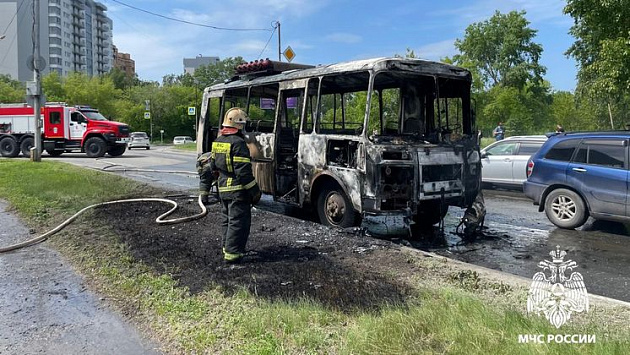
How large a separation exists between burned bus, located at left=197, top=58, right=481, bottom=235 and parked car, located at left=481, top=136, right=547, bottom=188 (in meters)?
5.52

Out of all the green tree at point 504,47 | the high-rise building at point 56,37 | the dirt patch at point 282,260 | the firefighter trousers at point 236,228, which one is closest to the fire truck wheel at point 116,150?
the dirt patch at point 282,260

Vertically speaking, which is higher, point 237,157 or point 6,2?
point 6,2

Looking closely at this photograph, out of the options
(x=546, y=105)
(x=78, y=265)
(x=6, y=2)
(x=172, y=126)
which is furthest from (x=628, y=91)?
(x=6, y=2)

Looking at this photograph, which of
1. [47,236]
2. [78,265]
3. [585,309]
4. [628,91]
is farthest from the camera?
[628,91]

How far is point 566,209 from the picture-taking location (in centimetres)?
834

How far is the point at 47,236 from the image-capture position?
23.7ft

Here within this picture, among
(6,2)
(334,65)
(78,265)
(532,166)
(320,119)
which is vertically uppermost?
(6,2)

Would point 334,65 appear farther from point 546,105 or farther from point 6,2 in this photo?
point 6,2

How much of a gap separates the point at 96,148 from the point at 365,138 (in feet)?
76.3

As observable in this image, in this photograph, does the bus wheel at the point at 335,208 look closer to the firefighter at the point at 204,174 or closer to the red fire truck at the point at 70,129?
the firefighter at the point at 204,174

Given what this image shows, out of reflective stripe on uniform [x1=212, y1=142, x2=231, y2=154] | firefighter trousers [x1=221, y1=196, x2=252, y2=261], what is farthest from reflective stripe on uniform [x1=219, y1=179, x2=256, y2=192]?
reflective stripe on uniform [x1=212, y1=142, x2=231, y2=154]

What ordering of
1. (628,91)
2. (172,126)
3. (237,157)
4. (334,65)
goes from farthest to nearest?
1. (172,126)
2. (628,91)
3. (334,65)
4. (237,157)

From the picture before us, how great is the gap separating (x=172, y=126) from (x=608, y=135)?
68.6 meters

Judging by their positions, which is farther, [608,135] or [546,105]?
[546,105]
